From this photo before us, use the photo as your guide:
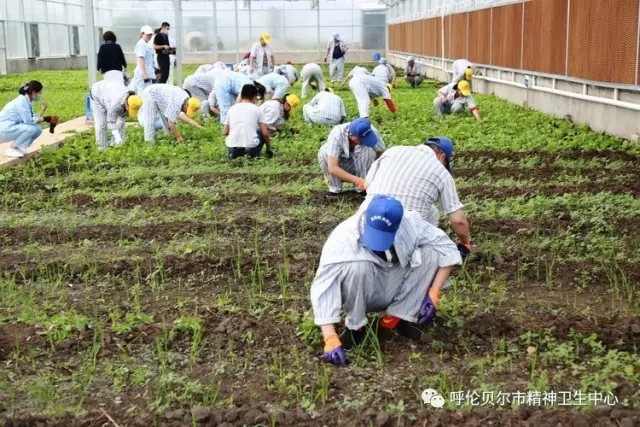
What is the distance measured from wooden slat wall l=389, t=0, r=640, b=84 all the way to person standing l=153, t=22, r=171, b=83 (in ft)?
21.9

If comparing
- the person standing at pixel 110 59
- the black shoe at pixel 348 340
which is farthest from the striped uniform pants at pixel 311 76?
the black shoe at pixel 348 340

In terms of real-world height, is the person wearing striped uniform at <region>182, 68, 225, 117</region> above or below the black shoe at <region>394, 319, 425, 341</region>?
above

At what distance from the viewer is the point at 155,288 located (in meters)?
5.57

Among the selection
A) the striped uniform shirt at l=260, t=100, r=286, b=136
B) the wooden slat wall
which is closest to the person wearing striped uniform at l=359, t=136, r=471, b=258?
the wooden slat wall

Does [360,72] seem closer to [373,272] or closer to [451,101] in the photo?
[451,101]

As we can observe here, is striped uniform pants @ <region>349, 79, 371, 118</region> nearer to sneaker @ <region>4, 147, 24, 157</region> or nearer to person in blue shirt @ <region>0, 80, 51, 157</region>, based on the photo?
person in blue shirt @ <region>0, 80, 51, 157</region>

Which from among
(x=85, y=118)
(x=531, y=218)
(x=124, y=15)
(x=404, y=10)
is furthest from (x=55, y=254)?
(x=124, y=15)

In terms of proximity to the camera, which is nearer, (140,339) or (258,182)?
(140,339)

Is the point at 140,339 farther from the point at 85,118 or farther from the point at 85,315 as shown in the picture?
the point at 85,118

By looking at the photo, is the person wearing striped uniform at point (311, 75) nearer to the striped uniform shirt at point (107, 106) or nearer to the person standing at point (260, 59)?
the person standing at point (260, 59)

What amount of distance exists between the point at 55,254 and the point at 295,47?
30.7 m

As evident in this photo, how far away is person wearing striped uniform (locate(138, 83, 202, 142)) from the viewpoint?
37.2 feet

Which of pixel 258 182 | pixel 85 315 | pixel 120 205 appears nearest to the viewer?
pixel 85 315

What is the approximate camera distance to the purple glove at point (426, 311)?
445 cm
